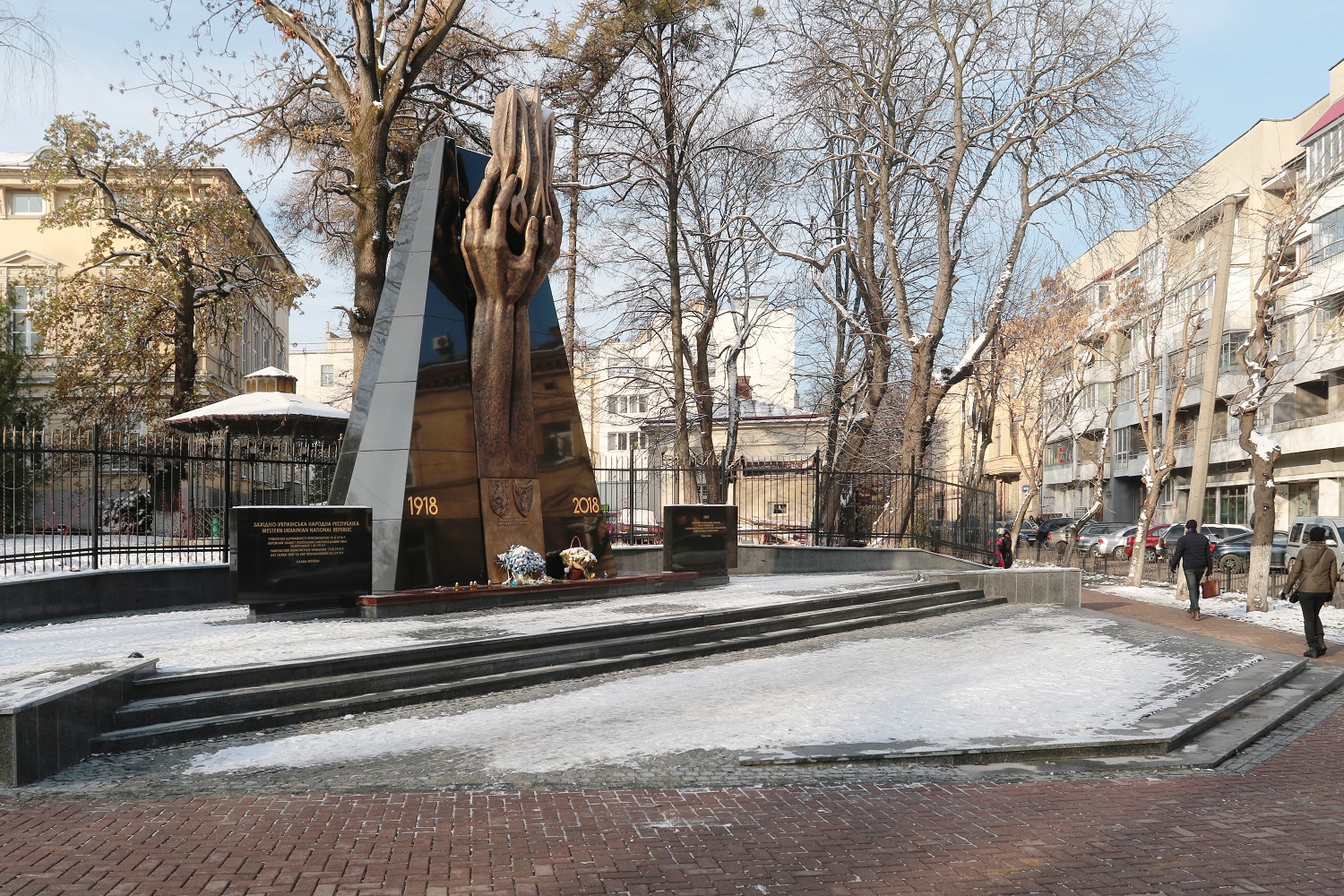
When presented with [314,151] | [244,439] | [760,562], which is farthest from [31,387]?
Answer: [760,562]

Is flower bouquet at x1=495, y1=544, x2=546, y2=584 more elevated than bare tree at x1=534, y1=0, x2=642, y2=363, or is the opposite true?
bare tree at x1=534, y1=0, x2=642, y2=363

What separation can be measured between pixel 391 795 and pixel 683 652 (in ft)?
18.3

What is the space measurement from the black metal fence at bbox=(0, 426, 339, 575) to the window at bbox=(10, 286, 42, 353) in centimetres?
1410

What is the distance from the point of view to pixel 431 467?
561 inches

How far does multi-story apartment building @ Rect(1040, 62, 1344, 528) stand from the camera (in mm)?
25250

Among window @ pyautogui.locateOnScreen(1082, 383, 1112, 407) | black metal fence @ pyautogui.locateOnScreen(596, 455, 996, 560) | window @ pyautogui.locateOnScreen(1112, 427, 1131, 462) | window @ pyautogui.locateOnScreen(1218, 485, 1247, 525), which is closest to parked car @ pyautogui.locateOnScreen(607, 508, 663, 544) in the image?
black metal fence @ pyautogui.locateOnScreen(596, 455, 996, 560)

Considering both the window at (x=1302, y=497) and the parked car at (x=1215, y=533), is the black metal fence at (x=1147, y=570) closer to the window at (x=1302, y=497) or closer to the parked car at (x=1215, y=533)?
the parked car at (x=1215, y=533)

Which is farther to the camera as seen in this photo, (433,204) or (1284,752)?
(433,204)

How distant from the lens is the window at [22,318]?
32.2m

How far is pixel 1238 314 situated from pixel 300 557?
43.4 metres

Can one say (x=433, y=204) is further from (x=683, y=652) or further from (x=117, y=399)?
(x=117, y=399)

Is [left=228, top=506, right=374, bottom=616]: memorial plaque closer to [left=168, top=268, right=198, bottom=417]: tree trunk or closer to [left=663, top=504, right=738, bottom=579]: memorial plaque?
[left=663, top=504, right=738, bottom=579]: memorial plaque

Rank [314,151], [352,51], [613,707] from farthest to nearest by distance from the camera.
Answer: [314,151] < [352,51] < [613,707]

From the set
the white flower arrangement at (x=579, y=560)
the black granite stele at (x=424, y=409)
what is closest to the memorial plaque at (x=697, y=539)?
the white flower arrangement at (x=579, y=560)
